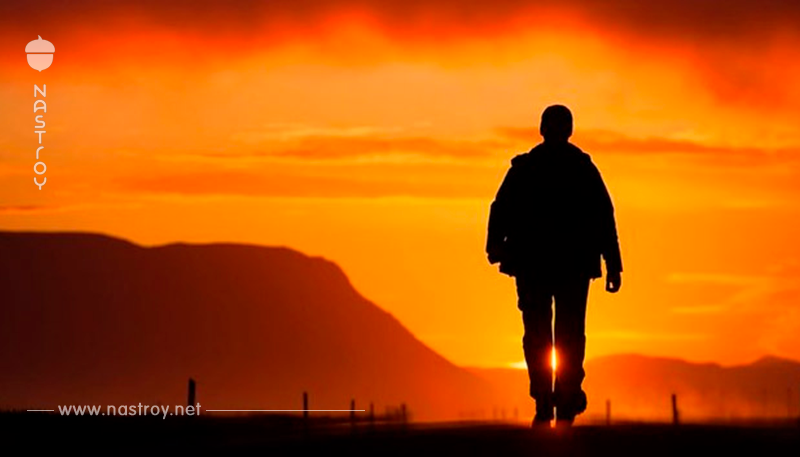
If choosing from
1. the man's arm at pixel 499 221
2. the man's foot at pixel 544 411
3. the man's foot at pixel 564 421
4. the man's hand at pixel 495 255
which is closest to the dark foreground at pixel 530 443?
the man's foot at pixel 564 421

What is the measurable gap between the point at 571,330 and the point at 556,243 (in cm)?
116

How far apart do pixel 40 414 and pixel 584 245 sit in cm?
2586

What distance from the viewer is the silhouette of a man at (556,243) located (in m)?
31.3

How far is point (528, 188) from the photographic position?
31.3 meters

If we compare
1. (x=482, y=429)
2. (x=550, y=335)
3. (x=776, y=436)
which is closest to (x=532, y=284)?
(x=550, y=335)

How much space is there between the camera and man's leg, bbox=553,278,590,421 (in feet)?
103

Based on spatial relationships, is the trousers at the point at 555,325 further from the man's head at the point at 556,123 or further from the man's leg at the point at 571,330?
the man's head at the point at 556,123

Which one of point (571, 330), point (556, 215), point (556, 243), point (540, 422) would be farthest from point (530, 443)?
point (556, 215)

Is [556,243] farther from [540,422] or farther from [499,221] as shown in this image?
[540,422]

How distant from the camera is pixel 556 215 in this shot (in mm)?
31500

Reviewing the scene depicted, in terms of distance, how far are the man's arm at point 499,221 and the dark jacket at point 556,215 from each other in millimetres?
13

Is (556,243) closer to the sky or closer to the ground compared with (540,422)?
closer to the sky

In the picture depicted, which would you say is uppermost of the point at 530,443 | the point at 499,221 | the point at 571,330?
the point at 499,221

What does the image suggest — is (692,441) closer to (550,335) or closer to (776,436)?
(776,436)
